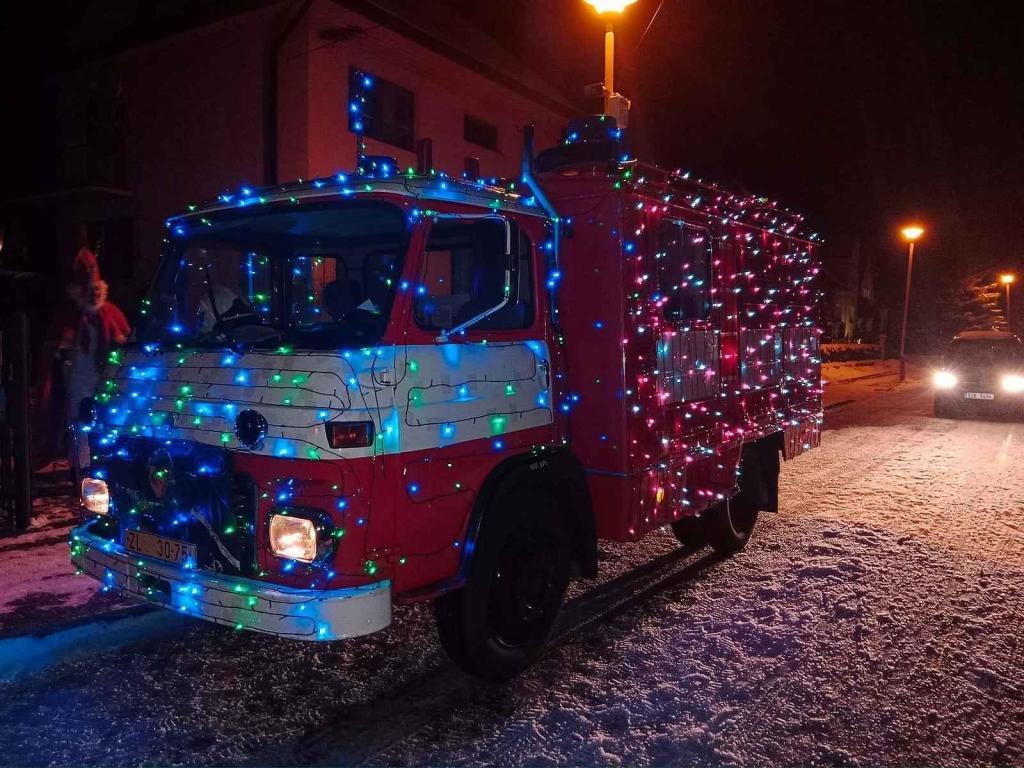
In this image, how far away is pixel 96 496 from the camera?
3994mm

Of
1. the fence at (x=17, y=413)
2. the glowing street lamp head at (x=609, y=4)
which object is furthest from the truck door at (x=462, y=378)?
the glowing street lamp head at (x=609, y=4)

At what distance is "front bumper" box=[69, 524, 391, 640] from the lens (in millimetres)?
3096

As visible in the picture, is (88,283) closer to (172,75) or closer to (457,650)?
(457,650)

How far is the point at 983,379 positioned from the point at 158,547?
1680 cm

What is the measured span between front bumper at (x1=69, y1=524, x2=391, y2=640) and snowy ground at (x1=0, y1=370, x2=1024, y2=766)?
2.04ft

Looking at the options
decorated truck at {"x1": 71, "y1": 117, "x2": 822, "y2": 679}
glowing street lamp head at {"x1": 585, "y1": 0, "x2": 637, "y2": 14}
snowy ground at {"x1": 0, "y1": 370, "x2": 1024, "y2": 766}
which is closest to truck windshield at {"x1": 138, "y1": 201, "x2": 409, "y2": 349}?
decorated truck at {"x1": 71, "y1": 117, "x2": 822, "y2": 679}

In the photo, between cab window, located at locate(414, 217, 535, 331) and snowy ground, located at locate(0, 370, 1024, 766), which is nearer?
snowy ground, located at locate(0, 370, 1024, 766)

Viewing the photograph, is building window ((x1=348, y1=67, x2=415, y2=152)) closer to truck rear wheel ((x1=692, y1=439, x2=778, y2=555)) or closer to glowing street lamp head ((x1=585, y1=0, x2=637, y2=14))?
glowing street lamp head ((x1=585, y1=0, x2=637, y2=14))

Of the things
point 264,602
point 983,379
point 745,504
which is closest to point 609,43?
point 745,504

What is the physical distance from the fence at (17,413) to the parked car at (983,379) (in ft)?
53.5

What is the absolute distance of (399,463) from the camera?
335 centimetres

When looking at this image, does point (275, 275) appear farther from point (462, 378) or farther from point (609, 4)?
point (609, 4)

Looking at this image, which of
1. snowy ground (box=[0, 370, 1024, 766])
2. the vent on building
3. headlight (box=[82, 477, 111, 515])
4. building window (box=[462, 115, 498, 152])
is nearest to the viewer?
snowy ground (box=[0, 370, 1024, 766])

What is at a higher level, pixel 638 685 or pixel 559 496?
pixel 559 496
